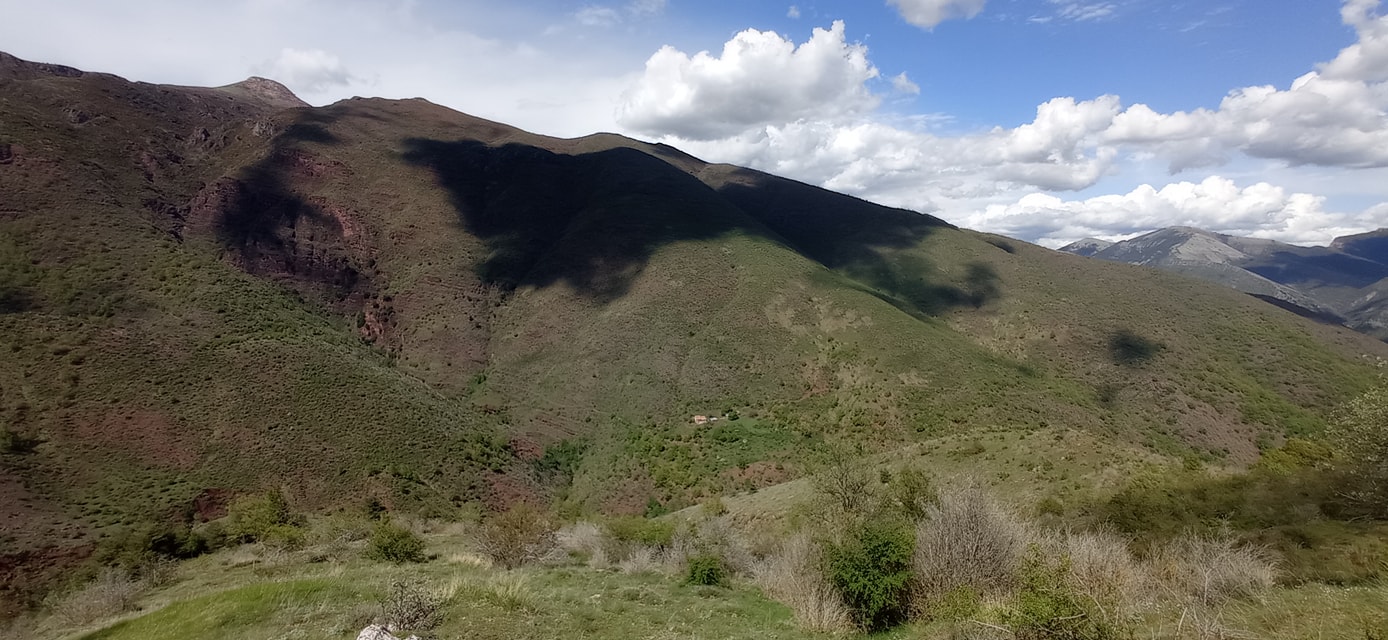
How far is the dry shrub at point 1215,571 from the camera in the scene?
1203cm

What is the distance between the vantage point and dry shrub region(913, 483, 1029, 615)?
46.3 feet

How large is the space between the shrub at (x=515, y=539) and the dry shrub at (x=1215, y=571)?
19.6 m

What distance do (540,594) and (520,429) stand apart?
129ft

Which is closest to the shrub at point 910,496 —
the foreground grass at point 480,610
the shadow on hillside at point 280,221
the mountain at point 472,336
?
the foreground grass at point 480,610

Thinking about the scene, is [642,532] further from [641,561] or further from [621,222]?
[621,222]

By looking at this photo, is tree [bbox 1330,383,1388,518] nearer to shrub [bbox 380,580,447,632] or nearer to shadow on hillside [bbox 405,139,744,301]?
shrub [bbox 380,580,447,632]

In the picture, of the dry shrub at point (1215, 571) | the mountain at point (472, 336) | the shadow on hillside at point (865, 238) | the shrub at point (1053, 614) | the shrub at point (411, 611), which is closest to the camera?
the shrub at point (1053, 614)

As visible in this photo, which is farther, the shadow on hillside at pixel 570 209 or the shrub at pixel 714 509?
the shadow on hillside at pixel 570 209

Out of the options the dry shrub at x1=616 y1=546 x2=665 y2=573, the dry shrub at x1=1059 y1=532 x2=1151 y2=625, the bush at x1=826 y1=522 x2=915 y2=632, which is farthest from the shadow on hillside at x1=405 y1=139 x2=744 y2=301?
the dry shrub at x1=1059 y1=532 x2=1151 y2=625

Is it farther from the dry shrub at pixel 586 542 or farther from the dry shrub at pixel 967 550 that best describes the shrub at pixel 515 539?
the dry shrub at pixel 967 550

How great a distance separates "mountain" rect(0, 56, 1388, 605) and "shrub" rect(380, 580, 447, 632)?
27297 mm

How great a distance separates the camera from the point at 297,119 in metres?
93.0

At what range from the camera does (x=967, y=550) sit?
14383mm

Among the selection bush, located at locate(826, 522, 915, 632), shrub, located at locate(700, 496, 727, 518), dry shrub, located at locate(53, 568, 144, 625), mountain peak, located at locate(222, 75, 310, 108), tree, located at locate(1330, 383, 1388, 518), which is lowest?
shrub, located at locate(700, 496, 727, 518)
